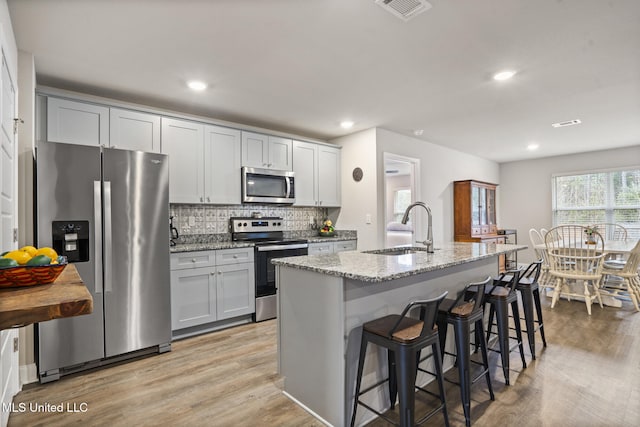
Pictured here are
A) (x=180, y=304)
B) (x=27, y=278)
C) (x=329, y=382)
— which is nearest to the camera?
(x=27, y=278)

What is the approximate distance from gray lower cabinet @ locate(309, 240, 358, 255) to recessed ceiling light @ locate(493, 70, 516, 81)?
8.49ft

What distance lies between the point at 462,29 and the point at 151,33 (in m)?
2.08

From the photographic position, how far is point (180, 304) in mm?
3254

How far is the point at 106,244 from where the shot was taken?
2.68 m

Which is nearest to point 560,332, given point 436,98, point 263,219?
point 436,98

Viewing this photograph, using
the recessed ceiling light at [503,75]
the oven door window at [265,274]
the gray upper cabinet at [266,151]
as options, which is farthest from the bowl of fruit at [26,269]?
the recessed ceiling light at [503,75]

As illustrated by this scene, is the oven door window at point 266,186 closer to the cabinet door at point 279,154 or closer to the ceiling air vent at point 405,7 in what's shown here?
the cabinet door at point 279,154

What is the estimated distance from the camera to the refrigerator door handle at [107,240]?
2.68 metres

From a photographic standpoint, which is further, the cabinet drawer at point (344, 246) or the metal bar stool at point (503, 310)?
the cabinet drawer at point (344, 246)

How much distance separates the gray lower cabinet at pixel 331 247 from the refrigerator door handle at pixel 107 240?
Answer: 2.21 metres

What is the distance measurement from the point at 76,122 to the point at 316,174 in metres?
2.82

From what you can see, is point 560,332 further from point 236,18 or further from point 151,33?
point 151,33

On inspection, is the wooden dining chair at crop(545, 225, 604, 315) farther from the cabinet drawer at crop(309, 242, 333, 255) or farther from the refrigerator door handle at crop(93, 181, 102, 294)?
the refrigerator door handle at crop(93, 181, 102, 294)

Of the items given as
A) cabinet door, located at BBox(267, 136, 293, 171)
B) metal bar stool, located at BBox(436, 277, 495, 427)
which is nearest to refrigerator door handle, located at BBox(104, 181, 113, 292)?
cabinet door, located at BBox(267, 136, 293, 171)
